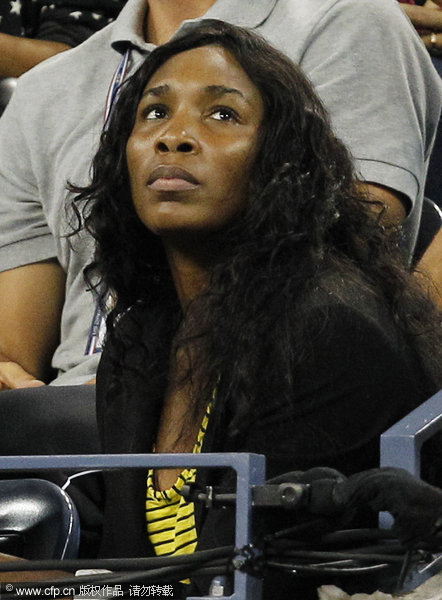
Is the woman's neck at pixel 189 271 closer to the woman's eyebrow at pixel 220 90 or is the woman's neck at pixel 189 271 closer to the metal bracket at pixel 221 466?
the woman's eyebrow at pixel 220 90

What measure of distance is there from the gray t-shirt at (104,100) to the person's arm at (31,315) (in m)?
0.02

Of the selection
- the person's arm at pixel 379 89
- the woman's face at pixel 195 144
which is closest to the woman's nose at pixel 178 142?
the woman's face at pixel 195 144

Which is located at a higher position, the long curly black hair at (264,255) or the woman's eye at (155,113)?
the woman's eye at (155,113)

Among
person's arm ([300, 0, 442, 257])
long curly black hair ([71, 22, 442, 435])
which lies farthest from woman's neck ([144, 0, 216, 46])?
long curly black hair ([71, 22, 442, 435])

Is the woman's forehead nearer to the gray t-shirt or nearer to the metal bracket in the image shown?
the gray t-shirt

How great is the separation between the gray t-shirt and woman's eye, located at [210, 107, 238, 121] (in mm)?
262

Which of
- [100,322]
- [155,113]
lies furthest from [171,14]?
[155,113]

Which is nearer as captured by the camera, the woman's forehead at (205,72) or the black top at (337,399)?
the black top at (337,399)

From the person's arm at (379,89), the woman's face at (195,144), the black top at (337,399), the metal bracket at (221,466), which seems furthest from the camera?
the person's arm at (379,89)

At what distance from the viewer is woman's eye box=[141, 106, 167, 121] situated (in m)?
1.29

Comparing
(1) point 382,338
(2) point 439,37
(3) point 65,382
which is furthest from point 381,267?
(2) point 439,37

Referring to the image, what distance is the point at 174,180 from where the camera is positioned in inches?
47.0

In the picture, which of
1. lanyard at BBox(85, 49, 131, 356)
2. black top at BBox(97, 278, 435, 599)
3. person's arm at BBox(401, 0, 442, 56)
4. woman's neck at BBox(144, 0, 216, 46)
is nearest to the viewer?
black top at BBox(97, 278, 435, 599)

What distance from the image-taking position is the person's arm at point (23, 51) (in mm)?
2322
